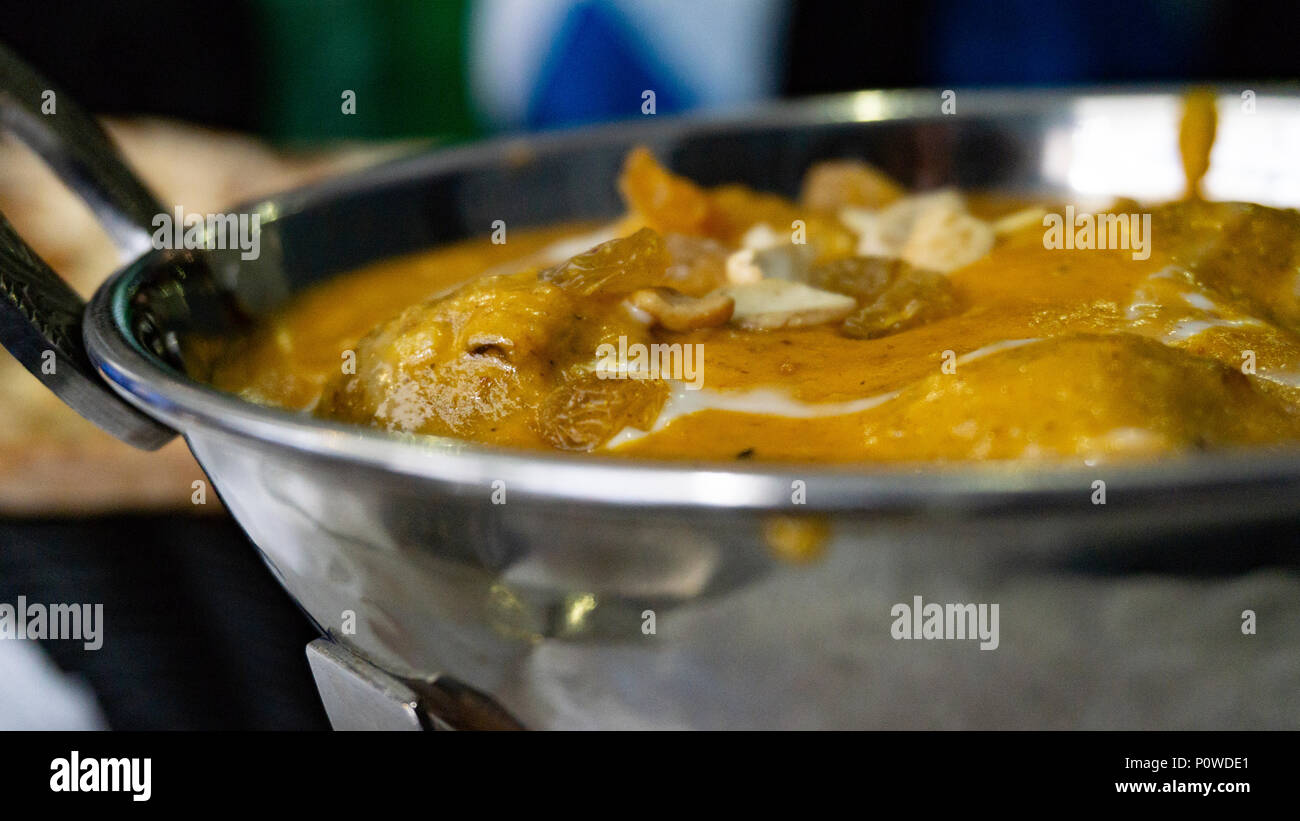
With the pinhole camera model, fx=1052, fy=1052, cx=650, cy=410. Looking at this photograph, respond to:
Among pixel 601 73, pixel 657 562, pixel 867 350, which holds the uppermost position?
pixel 601 73

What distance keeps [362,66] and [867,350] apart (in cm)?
299

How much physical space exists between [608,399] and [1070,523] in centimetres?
34

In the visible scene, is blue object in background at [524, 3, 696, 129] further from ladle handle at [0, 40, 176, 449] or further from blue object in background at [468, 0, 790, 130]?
ladle handle at [0, 40, 176, 449]

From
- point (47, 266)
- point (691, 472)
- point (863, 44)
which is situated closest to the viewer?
point (691, 472)

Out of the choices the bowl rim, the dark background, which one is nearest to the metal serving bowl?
the bowl rim

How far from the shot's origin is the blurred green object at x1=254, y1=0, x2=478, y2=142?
325 cm

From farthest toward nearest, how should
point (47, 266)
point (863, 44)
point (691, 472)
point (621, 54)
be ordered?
point (621, 54), point (863, 44), point (47, 266), point (691, 472)

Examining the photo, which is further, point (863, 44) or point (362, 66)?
point (362, 66)

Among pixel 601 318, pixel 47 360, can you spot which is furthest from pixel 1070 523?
pixel 47 360

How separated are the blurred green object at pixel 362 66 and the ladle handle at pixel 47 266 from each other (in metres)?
2.48

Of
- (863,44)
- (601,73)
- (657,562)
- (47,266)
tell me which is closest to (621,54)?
(601,73)

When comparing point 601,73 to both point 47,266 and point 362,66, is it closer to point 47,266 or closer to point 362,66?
point 362,66

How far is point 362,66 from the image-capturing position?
3.35 metres
